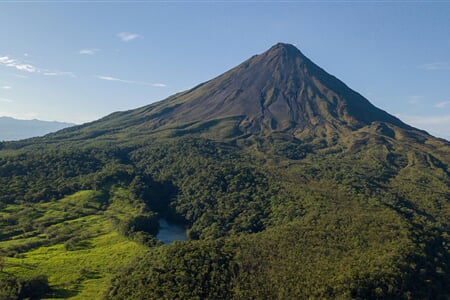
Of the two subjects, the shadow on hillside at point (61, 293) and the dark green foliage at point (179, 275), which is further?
the shadow on hillside at point (61, 293)

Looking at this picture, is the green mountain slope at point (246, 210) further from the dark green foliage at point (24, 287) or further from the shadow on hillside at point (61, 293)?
the dark green foliage at point (24, 287)

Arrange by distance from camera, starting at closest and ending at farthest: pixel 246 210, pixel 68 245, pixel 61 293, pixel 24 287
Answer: pixel 24 287 → pixel 61 293 → pixel 68 245 → pixel 246 210

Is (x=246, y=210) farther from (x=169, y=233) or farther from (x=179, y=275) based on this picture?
(x=179, y=275)

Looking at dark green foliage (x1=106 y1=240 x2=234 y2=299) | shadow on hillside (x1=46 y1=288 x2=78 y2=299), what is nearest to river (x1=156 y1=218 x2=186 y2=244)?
dark green foliage (x1=106 y1=240 x2=234 y2=299)

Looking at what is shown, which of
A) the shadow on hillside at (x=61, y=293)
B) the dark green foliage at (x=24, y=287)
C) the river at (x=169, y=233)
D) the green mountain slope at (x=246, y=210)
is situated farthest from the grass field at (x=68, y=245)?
the river at (x=169, y=233)

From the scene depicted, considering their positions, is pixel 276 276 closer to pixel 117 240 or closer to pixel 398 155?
pixel 117 240

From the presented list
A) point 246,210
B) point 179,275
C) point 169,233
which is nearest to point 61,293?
point 179,275

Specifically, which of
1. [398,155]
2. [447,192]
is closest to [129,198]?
[447,192]

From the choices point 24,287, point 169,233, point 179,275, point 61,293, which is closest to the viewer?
point 24,287
